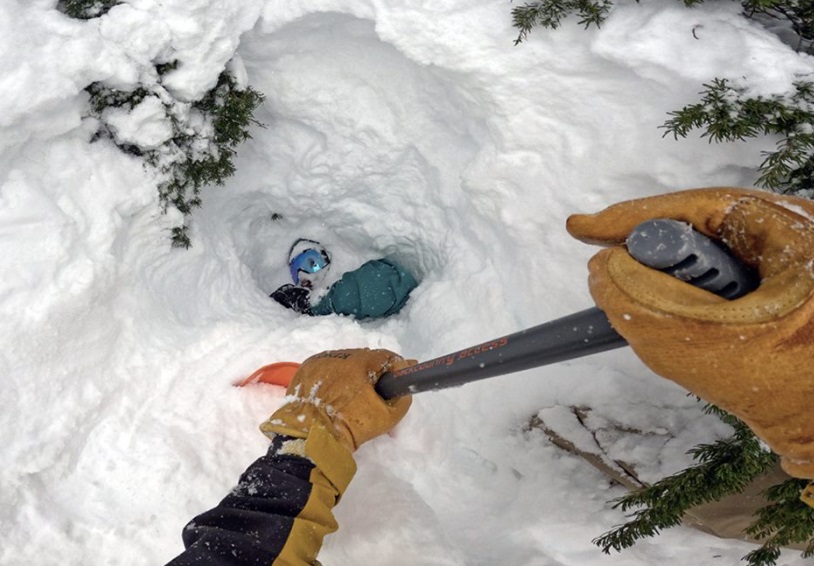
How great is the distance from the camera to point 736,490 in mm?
1688

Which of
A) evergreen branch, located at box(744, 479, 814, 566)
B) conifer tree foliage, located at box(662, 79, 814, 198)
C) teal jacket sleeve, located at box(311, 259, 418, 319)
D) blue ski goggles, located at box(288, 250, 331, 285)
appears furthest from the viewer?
blue ski goggles, located at box(288, 250, 331, 285)

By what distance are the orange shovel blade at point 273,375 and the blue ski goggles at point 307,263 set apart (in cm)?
108

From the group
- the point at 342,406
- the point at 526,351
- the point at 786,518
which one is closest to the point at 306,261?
the point at 342,406

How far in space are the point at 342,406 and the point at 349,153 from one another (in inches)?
59.7

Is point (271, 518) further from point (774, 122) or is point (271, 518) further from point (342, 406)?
point (774, 122)

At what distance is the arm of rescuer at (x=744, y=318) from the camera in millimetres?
999

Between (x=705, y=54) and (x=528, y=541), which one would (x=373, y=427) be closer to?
(x=528, y=541)

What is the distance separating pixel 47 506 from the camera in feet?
7.03

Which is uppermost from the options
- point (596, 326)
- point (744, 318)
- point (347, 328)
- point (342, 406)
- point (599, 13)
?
point (599, 13)

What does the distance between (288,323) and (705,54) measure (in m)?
2.25

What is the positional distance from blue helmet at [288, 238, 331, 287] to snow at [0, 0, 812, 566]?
675 mm

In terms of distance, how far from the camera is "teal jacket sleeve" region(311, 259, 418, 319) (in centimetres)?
348

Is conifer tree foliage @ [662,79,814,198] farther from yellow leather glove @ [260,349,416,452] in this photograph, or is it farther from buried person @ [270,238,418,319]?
buried person @ [270,238,418,319]

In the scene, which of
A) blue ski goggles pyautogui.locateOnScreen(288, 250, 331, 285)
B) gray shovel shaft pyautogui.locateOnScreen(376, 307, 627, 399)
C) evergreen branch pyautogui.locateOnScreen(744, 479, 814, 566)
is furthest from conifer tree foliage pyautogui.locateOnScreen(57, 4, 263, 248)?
evergreen branch pyautogui.locateOnScreen(744, 479, 814, 566)
